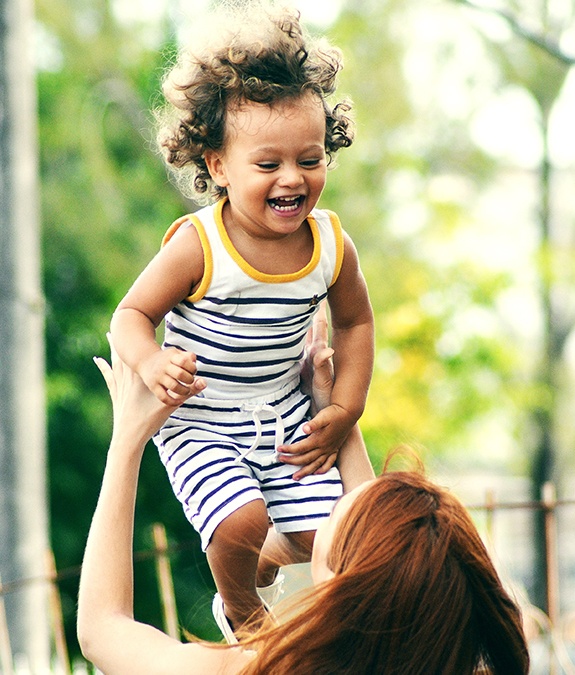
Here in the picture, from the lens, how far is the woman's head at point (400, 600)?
3.93ft

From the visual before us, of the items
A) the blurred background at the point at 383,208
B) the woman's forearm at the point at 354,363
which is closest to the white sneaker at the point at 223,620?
the woman's forearm at the point at 354,363

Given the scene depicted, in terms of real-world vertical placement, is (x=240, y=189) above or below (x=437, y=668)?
above

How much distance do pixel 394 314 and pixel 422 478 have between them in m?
6.60

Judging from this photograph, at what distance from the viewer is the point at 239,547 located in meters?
1.43

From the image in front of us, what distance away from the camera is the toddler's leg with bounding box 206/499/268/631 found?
1424 millimetres

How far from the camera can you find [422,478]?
1.30m

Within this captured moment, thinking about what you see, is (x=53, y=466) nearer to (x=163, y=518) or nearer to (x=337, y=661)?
(x=163, y=518)

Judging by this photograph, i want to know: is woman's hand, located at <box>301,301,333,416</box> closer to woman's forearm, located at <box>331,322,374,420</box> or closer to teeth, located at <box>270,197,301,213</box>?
woman's forearm, located at <box>331,322,374,420</box>

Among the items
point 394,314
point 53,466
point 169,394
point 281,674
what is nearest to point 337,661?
point 281,674

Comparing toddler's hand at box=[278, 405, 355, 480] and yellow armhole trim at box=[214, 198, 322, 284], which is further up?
yellow armhole trim at box=[214, 198, 322, 284]

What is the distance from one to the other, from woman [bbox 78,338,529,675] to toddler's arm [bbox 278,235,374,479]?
0.74 ft

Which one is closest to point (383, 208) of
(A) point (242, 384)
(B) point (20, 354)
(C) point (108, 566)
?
(B) point (20, 354)

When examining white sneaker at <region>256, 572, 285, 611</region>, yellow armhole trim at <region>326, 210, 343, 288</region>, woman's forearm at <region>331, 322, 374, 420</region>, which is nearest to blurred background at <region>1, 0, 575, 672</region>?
white sneaker at <region>256, 572, 285, 611</region>

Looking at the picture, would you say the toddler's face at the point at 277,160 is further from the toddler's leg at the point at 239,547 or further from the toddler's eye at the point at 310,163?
the toddler's leg at the point at 239,547
